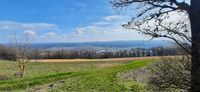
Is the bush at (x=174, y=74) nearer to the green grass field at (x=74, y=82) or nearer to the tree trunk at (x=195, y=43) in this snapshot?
the tree trunk at (x=195, y=43)

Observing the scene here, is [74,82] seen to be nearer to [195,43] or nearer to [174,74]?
[174,74]

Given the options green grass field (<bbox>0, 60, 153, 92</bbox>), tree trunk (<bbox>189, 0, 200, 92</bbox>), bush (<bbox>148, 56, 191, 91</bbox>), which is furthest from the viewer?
green grass field (<bbox>0, 60, 153, 92</bbox>)

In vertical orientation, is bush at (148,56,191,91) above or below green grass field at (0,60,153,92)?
above

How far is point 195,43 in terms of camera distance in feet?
26.8

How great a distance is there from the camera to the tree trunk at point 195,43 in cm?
809

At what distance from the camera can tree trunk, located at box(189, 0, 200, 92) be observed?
26.5 feet

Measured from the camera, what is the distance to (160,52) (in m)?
9.52

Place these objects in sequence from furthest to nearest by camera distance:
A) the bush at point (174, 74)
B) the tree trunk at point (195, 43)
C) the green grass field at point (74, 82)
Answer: the green grass field at point (74, 82) → the bush at point (174, 74) → the tree trunk at point (195, 43)

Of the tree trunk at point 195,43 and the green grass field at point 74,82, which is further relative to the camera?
the green grass field at point 74,82

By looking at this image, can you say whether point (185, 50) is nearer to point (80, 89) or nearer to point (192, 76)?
point (192, 76)

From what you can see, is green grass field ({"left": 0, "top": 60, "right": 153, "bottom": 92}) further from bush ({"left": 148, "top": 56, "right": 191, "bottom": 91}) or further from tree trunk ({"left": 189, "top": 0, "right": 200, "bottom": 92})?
tree trunk ({"left": 189, "top": 0, "right": 200, "bottom": 92})

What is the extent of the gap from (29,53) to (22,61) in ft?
7.63

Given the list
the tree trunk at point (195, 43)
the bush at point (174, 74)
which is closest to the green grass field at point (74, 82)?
the bush at point (174, 74)

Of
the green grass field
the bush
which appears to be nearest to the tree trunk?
the bush
